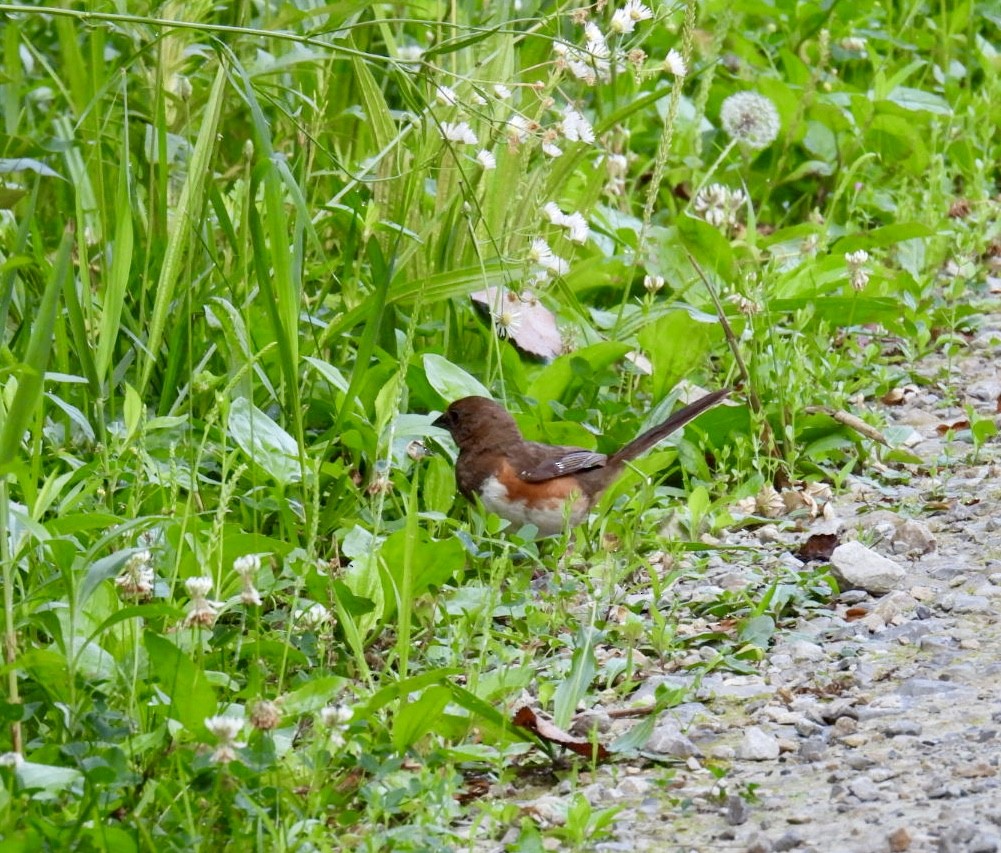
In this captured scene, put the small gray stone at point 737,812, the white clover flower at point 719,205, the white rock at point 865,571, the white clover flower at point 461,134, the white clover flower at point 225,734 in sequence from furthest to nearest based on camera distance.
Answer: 1. the white clover flower at point 719,205
2. the white clover flower at point 461,134
3. the white rock at point 865,571
4. the small gray stone at point 737,812
5. the white clover flower at point 225,734

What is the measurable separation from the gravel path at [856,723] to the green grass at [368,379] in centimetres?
10

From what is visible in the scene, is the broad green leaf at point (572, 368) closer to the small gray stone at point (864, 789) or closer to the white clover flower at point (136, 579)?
the white clover flower at point (136, 579)

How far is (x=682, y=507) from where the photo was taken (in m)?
4.38

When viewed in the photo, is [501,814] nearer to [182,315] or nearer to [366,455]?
[366,455]

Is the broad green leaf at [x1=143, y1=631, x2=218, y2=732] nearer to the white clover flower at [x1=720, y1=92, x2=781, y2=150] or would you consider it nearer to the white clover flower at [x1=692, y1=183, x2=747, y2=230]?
the white clover flower at [x1=692, y1=183, x2=747, y2=230]

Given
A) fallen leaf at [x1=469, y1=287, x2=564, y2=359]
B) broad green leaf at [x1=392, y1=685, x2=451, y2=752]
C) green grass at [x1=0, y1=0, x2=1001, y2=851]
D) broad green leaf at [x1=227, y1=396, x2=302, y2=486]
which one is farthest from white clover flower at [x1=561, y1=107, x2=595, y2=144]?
broad green leaf at [x1=392, y1=685, x2=451, y2=752]

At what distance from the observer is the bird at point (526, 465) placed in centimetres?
434

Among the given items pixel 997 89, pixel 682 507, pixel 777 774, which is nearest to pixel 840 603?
pixel 682 507

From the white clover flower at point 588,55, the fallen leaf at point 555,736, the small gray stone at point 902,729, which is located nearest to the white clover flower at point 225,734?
the fallen leaf at point 555,736

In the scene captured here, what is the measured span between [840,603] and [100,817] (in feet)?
6.39

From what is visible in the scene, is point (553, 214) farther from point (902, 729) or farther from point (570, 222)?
point (902, 729)

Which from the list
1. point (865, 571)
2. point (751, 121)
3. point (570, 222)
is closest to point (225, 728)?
point (865, 571)

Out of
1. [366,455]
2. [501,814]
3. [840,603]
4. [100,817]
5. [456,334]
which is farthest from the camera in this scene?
[456,334]

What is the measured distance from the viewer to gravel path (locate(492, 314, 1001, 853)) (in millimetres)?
2650
